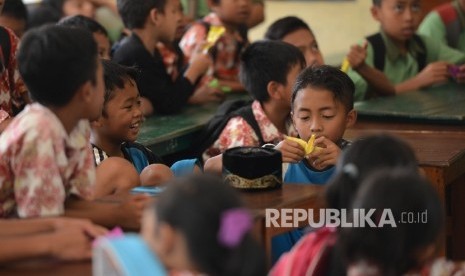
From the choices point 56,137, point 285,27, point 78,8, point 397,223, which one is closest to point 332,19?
point 78,8

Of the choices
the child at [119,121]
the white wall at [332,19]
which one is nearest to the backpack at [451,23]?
the white wall at [332,19]

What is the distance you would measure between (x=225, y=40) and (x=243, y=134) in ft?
5.02

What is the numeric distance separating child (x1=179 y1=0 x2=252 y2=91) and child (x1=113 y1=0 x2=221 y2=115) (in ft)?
1.13

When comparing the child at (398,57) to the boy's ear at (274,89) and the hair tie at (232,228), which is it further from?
the hair tie at (232,228)

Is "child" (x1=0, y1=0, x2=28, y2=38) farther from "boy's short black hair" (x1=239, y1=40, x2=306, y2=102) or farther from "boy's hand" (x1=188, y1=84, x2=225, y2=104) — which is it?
"boy's short black hair" (x1=239, y1=40, x2=306, y2=102)

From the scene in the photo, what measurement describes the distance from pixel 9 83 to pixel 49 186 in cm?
142

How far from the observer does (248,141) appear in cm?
409

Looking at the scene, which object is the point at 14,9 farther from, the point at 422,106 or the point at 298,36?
the point at 422,106

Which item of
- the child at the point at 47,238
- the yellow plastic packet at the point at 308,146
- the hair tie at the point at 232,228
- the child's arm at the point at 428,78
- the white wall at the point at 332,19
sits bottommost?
the white wall at the point at 332,19

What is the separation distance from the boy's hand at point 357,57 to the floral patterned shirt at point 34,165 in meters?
2.55

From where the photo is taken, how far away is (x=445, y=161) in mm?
3363

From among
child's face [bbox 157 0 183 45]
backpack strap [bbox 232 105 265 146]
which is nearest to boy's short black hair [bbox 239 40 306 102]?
backpack strap [bbox 232 105 265 146]

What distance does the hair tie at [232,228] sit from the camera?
196 centimetres

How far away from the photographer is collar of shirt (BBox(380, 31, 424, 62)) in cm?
534
